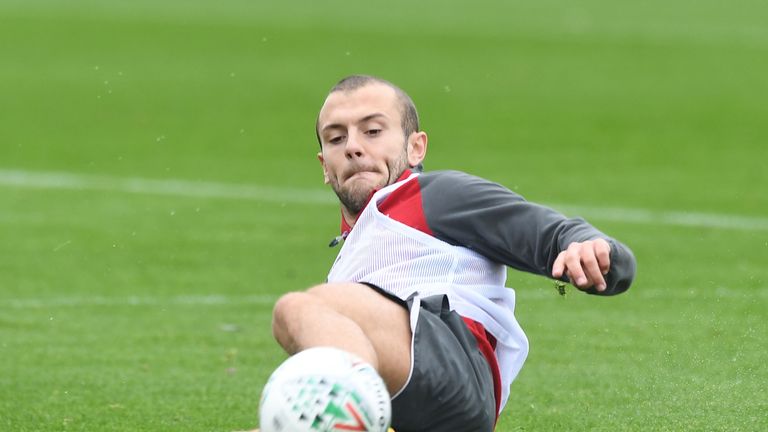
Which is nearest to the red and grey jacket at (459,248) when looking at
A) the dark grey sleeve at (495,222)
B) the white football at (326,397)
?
the dark grey sleeve at (495,222)

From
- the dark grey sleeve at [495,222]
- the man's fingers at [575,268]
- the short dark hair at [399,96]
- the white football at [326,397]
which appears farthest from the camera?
the short dark hair at [399,96]

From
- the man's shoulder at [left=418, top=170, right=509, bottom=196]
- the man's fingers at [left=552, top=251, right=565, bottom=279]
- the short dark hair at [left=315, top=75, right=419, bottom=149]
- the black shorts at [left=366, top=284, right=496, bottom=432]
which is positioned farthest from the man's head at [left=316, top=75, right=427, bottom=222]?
the man's fingers at [left=552, top=251, right=565, bottom=279]

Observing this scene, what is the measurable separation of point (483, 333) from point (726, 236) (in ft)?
21.2

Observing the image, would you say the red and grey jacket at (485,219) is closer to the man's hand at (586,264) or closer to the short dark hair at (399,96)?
the man's hand at (586,264)

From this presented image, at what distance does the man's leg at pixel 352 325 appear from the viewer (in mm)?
4434

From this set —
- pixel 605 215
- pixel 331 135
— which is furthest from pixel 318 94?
pixel 331 135

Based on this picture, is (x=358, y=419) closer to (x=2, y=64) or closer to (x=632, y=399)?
(x=632, y=399)

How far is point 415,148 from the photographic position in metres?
5.55

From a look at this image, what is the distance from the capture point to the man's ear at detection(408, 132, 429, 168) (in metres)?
5.49

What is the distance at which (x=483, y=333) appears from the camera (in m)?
4.98

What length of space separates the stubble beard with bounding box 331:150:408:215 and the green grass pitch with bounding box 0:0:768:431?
122cm

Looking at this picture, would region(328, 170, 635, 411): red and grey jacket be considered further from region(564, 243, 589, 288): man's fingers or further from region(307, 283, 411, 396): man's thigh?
region(564, 243, 589, 288): man's fingers

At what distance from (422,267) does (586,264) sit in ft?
2.54

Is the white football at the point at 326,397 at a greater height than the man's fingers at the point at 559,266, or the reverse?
the man's fingers at the point at 559,266
